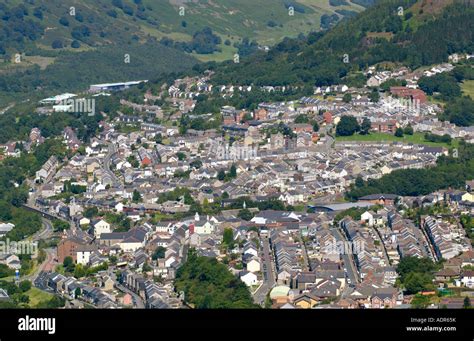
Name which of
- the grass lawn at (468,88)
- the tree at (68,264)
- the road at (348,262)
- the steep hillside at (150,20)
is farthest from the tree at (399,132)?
the steep hillside at (150,20)

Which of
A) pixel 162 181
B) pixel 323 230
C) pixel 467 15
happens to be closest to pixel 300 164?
pixel 162 181

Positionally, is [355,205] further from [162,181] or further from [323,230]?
[162,181]

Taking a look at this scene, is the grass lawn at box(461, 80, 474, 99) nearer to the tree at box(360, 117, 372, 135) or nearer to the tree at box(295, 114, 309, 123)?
the tree at box(360, 117, 372, 135)

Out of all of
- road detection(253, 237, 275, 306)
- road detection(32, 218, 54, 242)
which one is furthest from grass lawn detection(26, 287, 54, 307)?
road detection(32, 218, 54, 242)

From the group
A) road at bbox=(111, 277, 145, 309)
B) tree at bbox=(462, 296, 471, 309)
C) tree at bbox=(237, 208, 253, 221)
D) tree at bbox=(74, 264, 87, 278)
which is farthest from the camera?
tree at bbox=(237, 208, 253, 221)

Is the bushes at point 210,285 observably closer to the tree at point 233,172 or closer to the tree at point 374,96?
the tree at point 233,172

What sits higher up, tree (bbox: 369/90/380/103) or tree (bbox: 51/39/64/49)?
tree (bbox: 51/39/64/49)

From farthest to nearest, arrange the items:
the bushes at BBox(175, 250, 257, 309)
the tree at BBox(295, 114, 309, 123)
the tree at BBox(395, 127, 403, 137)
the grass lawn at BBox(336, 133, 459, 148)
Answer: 1. the tree at BBox(295, 114, 309, 123)
2. the tree at BBox(395, 127, 403, 137)
3. the grass lawn at BBox(336, 133, 459, 148)
4. the bushes at BBox(175, 250, 257, 309)
